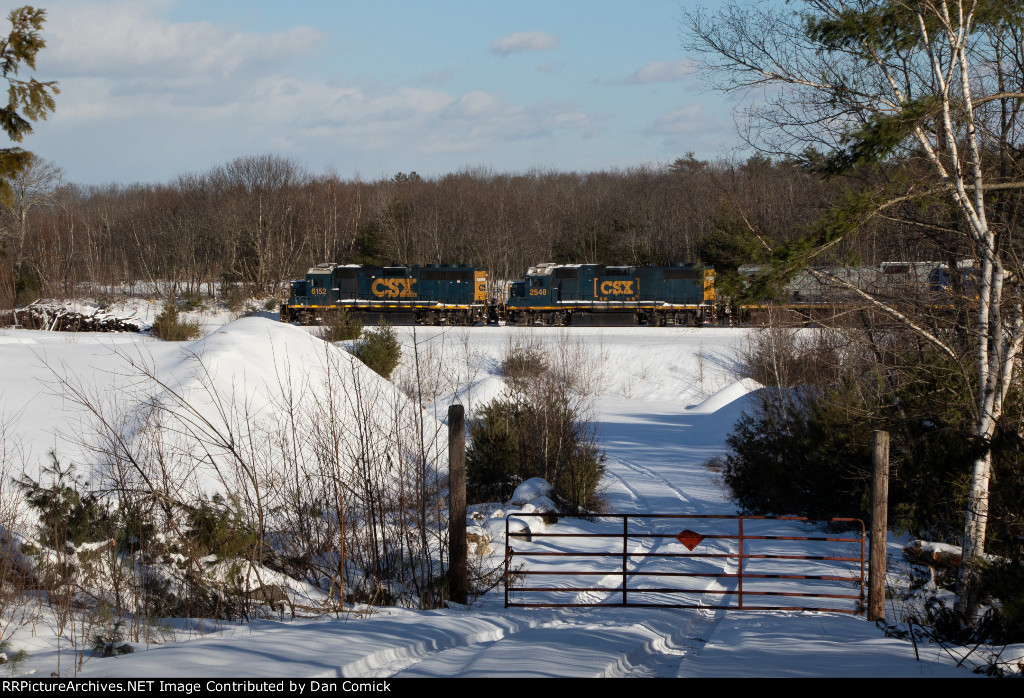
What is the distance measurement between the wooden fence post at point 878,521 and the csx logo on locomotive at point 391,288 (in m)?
36.4

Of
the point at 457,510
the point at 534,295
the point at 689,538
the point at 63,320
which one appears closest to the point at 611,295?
the point at 534,295

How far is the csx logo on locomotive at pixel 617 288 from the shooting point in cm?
4356

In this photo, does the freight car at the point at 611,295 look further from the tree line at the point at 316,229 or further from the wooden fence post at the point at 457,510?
the wooden fence post at the point at 457,510

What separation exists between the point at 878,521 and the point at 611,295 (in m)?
34.9

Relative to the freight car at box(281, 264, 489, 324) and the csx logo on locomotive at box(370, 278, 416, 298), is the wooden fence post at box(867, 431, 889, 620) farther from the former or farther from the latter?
the csx logo on locomotive at box(370, 278, 416, 298)

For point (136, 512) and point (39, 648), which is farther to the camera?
point (136, 512)

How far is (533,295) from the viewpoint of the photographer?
145 feet

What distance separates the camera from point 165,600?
28.4ft

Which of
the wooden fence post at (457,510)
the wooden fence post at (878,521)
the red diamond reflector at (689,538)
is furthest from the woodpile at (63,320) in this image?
the wooden fence post at (878,521)

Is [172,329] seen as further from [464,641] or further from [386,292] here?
[464,641]
